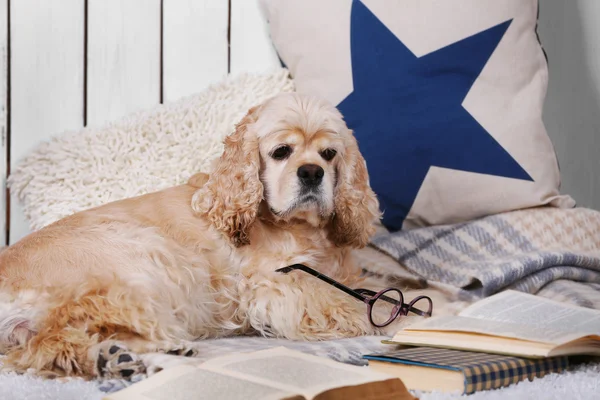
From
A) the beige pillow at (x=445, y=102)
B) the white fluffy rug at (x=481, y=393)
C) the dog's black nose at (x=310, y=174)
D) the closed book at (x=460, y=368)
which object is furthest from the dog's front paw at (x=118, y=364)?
the beige pillow at (x=445, y=102)

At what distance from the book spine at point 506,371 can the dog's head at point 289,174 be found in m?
0.74

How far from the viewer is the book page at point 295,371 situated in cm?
112

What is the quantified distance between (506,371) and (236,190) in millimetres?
907

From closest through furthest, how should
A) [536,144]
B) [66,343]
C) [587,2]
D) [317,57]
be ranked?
[66,343] → [536,144] → [317,57] → [587,2]

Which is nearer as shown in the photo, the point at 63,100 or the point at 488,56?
the point at 488,56

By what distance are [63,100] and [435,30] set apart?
1.42 m

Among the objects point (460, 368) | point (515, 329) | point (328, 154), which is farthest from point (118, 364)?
point (328, 154)

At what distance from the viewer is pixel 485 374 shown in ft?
4.16

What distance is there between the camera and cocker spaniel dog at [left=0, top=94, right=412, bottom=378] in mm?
1533

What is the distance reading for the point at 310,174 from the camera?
187 cm

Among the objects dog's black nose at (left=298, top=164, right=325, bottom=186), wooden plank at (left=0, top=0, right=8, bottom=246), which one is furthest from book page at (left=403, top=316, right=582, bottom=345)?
wooden plank at (left=0, top=0, right=8, bottom=246)

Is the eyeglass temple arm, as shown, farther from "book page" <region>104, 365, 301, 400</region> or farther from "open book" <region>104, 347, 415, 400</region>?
"book page" <region>104, 365, 301, 400</region>

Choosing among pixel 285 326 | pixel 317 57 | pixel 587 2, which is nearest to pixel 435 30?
pixel 317 57

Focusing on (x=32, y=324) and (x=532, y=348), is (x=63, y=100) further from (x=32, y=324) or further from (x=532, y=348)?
(x=532, y=348)
